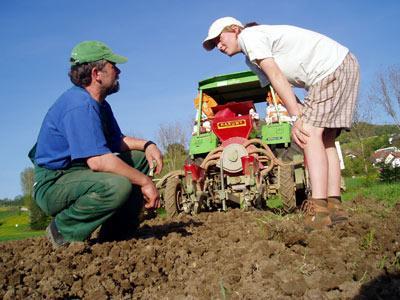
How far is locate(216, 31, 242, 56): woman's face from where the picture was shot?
11.6 ft

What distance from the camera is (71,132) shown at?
9.50 feet

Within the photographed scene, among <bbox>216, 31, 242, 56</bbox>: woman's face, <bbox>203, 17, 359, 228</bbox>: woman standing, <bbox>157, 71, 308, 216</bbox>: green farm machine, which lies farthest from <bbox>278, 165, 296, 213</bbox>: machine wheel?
<bbox>216, 31, 242, 56</bbox>: woman's face

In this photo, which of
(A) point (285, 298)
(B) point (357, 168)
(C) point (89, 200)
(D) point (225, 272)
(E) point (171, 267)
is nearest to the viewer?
(A) point (285, 298)

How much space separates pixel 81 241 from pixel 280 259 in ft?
4.83

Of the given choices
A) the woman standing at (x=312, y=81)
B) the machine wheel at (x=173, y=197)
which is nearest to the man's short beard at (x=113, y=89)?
the woman standing at (x=312, y=81)

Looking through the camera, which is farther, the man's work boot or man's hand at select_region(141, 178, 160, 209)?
the man's work boot

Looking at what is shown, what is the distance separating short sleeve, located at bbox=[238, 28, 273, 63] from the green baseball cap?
92 cm

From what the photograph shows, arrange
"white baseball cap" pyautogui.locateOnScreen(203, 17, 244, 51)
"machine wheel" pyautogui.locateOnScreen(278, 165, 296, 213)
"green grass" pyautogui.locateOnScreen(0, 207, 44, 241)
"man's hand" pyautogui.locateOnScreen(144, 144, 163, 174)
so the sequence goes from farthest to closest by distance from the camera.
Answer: "green grass" pyautogui.locateOnScreen(0, 207, 44, 241) < "machine wheel" pyautogui.locateOnScreen(278, 165, 296, 213) < "man's hand" pyautogui.locateOnScreen(144, 144, 163, 174) < "white baseball cap" pyautogui.locateOnScreen(203, 17, 244, 51)

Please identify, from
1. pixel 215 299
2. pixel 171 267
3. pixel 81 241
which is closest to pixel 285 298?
pixel 215 299

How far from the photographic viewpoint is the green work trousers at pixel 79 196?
9.84 ft

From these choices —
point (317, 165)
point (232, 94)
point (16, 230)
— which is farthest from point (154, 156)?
point (16, 230)

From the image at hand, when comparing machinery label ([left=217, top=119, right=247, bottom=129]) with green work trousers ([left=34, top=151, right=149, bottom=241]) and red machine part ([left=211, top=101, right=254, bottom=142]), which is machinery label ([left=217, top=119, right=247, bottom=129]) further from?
green work trousers ([left=34, top=151, right=149, bottom=241])

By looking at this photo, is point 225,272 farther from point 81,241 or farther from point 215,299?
point 81,241

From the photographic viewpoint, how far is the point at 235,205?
699cm
